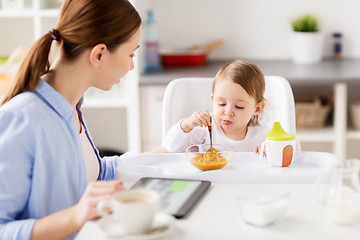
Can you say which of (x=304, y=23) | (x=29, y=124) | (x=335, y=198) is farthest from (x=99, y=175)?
(x=304, y=23)

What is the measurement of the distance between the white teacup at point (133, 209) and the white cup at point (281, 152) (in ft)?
1.70

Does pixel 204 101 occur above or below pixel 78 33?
below

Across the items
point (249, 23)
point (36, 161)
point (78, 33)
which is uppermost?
point (78, 33)

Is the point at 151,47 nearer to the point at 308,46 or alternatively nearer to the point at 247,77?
the point at 308,46

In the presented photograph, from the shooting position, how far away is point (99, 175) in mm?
1682

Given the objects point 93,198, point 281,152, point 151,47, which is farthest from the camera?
point 151,47

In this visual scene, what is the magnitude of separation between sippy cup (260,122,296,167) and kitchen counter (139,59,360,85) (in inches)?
53.1

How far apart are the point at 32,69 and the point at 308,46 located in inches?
85.3

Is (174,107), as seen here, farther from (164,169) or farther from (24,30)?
(24,30)

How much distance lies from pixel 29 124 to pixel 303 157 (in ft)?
2.49

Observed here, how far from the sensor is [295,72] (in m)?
2.99

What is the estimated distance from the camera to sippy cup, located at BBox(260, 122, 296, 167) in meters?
1.50

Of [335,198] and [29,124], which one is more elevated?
[29,124]

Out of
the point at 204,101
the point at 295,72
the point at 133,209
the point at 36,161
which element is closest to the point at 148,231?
the point at 133,209
